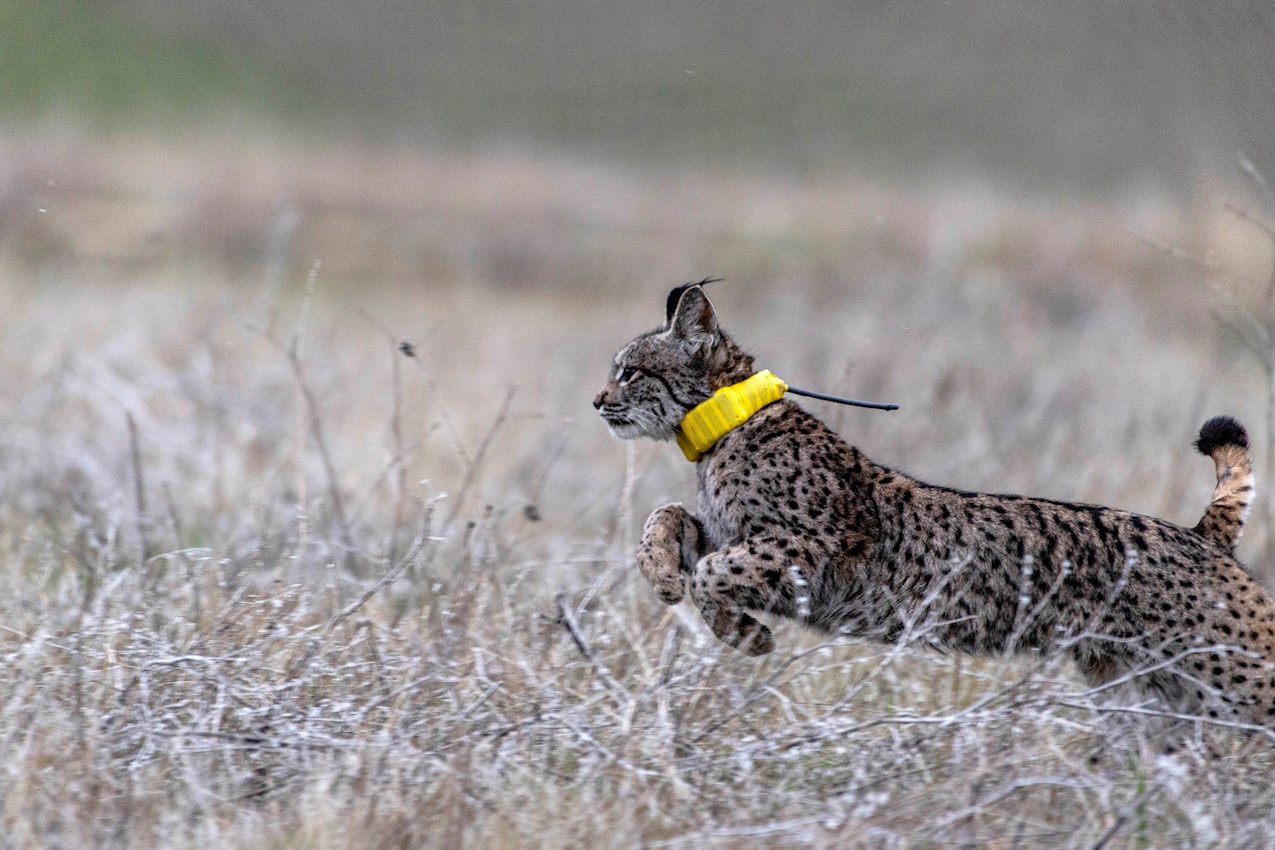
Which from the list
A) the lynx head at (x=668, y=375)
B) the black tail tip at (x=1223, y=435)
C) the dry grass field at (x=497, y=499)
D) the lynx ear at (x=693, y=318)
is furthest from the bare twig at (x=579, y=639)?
the black tail tip at (x=1223, y=435)

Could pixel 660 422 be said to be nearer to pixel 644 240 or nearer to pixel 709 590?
pixel 709 590

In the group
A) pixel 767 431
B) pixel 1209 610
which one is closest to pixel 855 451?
pixel 767 431

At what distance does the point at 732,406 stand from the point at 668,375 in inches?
11.1

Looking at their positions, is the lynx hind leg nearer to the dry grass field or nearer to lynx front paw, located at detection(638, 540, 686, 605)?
lynx front paw, located at detection(638, 540, 686, 605)

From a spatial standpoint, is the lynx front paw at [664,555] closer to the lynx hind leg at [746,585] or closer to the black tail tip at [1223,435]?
the lynx hind leg at [746,585]

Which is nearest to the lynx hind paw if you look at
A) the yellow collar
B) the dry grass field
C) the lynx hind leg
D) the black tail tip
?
the lynx hind leg

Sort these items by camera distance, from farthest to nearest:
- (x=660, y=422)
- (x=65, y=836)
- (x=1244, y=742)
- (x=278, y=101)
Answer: (x=278, y=101) → (x=660, y=422) → (x=1244, y=742) → (x=65, y=836)

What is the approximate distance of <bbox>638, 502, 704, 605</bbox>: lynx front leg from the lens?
4.95 m

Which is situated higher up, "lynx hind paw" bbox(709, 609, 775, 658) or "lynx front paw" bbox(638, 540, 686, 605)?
"lynx front paw" bbox(638, 540, 686, 605)

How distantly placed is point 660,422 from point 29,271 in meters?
11.7

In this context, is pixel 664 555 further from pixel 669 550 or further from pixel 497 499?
pixel 497 499

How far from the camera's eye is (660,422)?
5.34m

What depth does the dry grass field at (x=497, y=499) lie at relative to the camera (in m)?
4.25

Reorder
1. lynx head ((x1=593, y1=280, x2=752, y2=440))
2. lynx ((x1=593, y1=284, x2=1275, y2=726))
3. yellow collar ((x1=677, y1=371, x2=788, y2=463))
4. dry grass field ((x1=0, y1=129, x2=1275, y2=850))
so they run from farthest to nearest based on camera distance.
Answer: lynx head ((x1=593, y1=280, x2=752, y2=440)) < yellow collar ((x1=677, y1=371, x2=788, y2=463)) < lynx ((x1=593, y1=284, x2=1275, y2=726)) < dry grass field ((x1=0, y1=129, x2=1275, y2=850))
